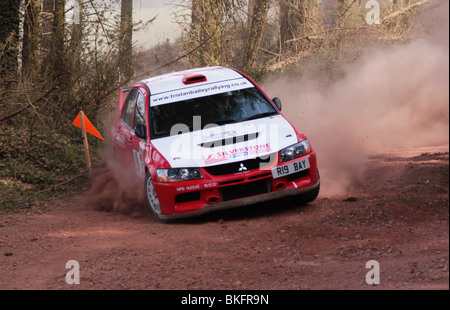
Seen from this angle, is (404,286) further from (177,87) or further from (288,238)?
(177,87)

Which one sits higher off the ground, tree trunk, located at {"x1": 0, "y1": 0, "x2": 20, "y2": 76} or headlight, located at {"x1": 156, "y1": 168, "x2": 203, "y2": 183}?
tree trunk, located at {"x1": 0, "y1": 0, "x2": 20, "y2": 76}

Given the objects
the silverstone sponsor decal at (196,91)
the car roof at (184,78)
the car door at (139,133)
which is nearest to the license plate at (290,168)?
the silverstone sponsor decal at (196,91)

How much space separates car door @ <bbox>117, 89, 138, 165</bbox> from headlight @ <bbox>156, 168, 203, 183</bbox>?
1.74m

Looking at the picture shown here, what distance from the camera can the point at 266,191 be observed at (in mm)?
8102

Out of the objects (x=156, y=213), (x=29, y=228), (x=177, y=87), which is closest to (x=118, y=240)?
(x=156, y=213)

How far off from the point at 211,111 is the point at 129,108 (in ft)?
6.65

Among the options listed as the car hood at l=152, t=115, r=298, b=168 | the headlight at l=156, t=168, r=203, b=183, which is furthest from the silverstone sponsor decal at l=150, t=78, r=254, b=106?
the headlight at l=156, t=168, r=203, b=183

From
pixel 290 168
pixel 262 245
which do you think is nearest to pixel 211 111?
pixel 290 168

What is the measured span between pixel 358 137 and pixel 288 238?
6.00 m

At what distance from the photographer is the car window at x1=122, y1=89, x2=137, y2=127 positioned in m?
10.3

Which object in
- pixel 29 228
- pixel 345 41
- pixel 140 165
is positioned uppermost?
pixel 345 41

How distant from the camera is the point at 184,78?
384 inches

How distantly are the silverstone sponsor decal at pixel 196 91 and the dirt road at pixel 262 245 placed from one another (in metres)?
1.68

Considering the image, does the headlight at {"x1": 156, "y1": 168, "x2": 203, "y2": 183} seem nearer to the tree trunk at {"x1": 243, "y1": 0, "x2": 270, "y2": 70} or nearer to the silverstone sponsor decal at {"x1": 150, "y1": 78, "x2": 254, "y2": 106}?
the silverstone sponsor decal at {"x1": 150, "y1": 78, "x2": 254, "y2": 106}
